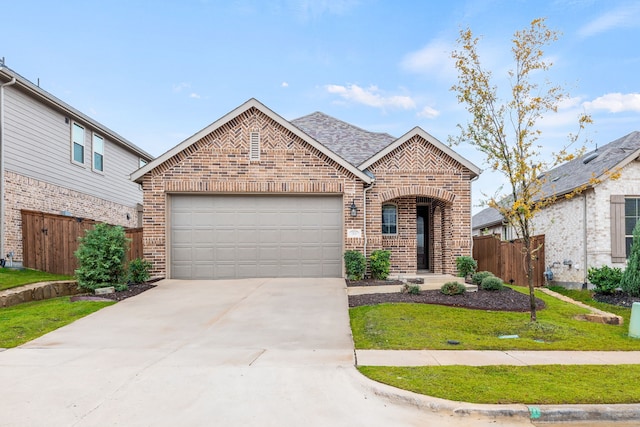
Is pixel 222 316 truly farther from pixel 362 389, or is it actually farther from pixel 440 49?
pixel 440 49

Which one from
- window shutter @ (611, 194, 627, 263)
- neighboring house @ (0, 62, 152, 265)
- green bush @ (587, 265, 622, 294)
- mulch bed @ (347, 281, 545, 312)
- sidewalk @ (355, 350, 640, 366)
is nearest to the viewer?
sidewalk @ (355, 350, 640, 366)

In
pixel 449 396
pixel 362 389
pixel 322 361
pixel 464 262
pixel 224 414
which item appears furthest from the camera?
pixel 464 262

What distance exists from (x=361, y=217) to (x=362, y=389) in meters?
9.00

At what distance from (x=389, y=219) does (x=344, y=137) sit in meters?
4.85

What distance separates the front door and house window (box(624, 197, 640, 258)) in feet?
20.5

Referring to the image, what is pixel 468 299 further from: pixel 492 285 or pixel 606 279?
pixel 606 279

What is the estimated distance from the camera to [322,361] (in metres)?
6.12

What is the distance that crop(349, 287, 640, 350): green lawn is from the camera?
7.04m

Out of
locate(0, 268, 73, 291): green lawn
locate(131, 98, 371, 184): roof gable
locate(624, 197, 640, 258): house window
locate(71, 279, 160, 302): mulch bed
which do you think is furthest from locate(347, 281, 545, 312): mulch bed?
locate(0, 268, 73, 291): green lawn

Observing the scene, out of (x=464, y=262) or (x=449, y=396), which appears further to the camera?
(x=464, y=262)

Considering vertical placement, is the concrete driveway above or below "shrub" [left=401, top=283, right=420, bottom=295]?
below

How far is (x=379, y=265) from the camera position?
1349 centimetres

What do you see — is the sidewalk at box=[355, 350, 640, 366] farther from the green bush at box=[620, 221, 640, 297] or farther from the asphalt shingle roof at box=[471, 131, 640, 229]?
the asphalt shingle roof at box=[471, 131, 640, 229]

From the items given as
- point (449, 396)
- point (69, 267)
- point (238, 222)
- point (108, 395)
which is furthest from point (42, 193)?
point (449, 396)
